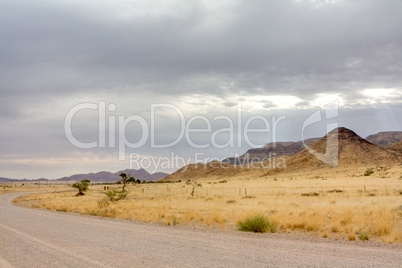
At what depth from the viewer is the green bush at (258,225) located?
57.5 feet

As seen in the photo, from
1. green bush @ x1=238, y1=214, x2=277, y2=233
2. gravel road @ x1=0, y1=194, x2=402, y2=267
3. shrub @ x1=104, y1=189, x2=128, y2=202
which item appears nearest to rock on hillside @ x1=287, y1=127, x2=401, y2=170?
shrub @ x1=104, y1=189, x2=128, y2=202

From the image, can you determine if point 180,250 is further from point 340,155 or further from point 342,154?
point 342,154

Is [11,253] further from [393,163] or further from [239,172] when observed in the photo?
[239,172]

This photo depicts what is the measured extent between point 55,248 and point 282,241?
7.83 meters

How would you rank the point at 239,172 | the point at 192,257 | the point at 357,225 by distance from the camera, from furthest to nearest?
the point at 239,172 < the point at 357,225 < the point at 192,257

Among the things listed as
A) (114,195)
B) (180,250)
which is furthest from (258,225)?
(114,195)

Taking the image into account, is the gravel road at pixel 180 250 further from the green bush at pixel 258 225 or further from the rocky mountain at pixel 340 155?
the rocky mountain at pixel 340 155

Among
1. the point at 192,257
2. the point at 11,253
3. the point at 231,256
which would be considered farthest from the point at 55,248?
the point at 231,256

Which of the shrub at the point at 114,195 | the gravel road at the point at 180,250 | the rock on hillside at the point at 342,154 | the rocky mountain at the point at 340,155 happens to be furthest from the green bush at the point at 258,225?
the rock on hillside at the point at 342,154

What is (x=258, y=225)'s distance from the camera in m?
17.7

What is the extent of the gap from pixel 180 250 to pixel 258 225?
646 cm

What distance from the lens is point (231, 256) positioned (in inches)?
434

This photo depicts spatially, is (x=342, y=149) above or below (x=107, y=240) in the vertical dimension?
above

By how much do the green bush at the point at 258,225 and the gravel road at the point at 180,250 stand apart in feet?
4.85
